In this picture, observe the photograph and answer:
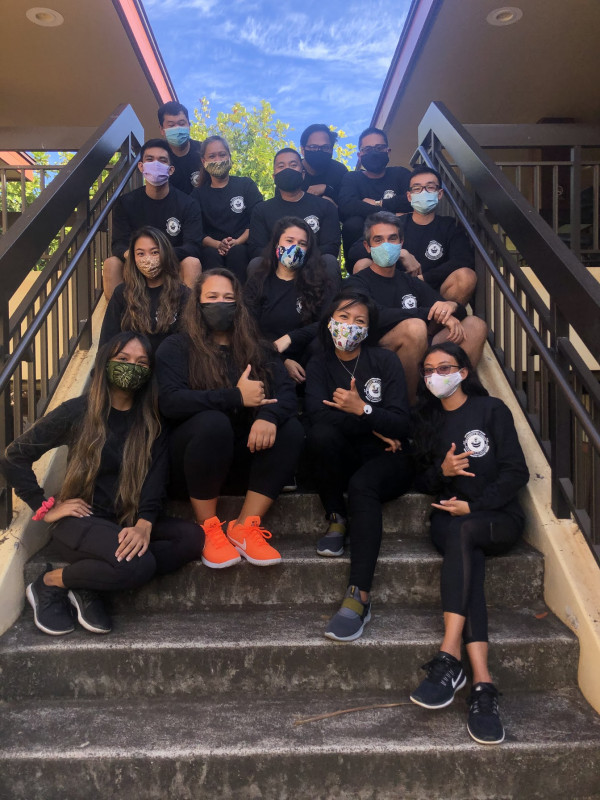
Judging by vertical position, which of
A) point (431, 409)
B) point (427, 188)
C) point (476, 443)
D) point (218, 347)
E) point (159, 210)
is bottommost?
point (476, 443)

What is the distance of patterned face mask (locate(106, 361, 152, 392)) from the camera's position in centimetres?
254

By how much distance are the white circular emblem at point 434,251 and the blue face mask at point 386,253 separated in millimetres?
469

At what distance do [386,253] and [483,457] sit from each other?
142 cm

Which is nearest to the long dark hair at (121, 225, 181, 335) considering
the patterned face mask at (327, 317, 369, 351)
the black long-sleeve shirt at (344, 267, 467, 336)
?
the patterned face mask at (327, 317, 369, 351)

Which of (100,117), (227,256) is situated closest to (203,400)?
(227,256)

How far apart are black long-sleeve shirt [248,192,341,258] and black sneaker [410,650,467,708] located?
8.81 feet

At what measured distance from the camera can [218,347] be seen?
288 cm

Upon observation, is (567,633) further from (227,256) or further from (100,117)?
(100,117)

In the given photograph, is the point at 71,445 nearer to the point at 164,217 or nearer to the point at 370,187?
the point at 164,217

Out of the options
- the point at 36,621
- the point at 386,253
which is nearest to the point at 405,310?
the point at 386,253

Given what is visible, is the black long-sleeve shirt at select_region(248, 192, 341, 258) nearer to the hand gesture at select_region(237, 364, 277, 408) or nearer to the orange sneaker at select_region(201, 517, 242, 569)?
Answer: the hand gesture at select_region(237, 364, 277, 408)

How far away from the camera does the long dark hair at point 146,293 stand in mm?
3174

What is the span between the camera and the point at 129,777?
184 cm

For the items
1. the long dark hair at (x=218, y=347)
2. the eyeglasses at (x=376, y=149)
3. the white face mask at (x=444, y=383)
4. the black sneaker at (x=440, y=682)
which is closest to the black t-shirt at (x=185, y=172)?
the eyeglasses at (x=376, y=149)
